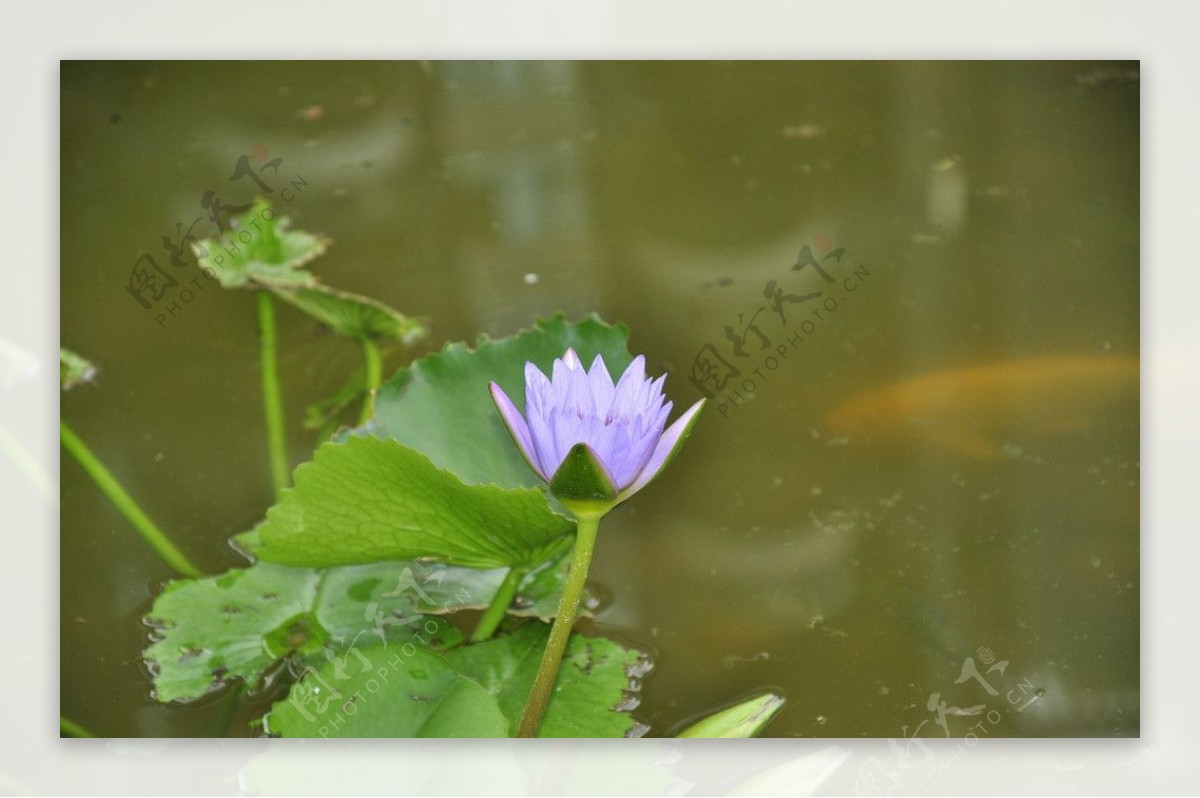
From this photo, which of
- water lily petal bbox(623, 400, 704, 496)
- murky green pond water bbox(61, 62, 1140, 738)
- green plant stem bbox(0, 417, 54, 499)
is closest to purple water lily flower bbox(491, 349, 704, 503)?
water lily petal bbox(623, 400, 704, 496)

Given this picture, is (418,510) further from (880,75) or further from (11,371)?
(880,75)

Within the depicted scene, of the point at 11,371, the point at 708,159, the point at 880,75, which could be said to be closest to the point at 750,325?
the point at 708,159

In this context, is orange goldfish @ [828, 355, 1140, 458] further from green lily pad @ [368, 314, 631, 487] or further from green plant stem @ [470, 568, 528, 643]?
green plant stem @ [470, 568, 528, 643]

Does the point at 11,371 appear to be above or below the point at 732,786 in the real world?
above

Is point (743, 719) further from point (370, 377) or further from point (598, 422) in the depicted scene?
point (370, 377)

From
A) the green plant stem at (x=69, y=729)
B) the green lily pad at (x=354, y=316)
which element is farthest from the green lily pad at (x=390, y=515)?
the green plant stem at (x=69, y=729)
